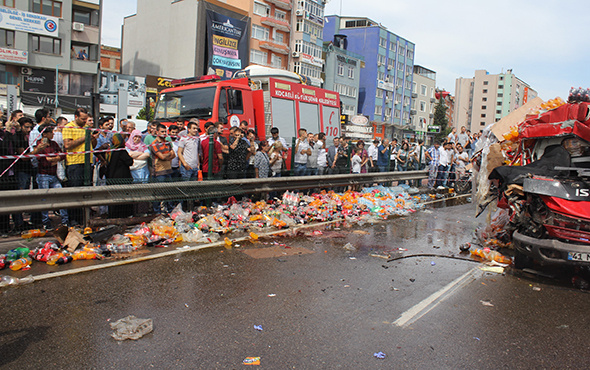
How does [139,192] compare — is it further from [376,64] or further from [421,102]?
[421,102]

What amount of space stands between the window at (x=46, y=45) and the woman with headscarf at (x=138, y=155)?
35.1 m

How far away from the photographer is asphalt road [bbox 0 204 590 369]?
11.2 feet

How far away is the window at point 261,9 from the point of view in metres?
50.5

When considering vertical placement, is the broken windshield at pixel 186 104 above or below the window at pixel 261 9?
below

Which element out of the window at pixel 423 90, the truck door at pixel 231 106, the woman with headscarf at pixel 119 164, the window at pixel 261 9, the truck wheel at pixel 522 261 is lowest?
the truck wheel at pixel 522 261

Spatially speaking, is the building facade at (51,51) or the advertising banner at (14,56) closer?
the advertising banner at (14,56)

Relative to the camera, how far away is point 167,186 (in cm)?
788

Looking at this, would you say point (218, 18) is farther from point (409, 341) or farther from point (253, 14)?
point (409, 341)

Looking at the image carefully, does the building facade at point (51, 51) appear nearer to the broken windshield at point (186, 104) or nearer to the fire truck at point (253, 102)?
the broken windshield at point (186, 104)

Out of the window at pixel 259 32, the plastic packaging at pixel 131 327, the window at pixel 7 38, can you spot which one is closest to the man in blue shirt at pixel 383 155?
the plastic packaging at pixel 131 327

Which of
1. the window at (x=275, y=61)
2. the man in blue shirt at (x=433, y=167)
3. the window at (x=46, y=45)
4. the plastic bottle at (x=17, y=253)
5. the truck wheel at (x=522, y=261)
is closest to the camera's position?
the plastic bottle at (x=17, y=253)

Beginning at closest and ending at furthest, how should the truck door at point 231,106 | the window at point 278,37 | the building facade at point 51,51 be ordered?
the truck door at point 231,106 < the building facade at point 51,51 < the window at point 278,37

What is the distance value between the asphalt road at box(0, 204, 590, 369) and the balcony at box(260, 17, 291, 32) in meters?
48.9

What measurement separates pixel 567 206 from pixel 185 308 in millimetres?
4583
